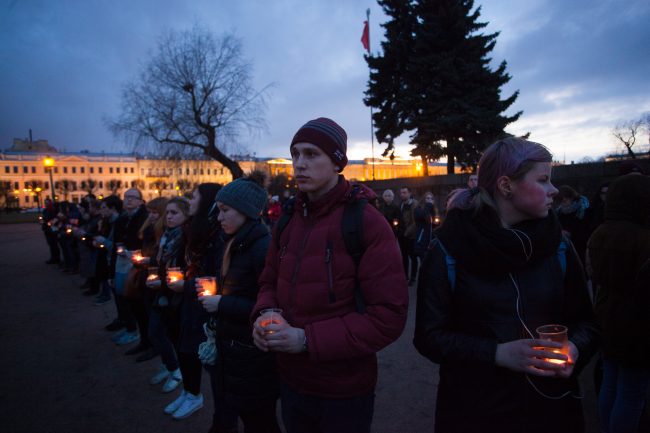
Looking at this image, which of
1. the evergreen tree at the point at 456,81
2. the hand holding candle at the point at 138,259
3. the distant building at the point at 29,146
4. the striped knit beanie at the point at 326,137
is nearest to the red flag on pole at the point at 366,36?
the evergreen tree at the point at 456,81

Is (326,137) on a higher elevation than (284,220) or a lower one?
higher

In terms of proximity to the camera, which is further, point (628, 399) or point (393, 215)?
point (393, 215)

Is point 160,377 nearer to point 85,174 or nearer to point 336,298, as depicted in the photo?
point 336,298

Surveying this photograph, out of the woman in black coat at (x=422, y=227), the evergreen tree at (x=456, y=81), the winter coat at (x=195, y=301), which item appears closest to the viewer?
the winter coat at (x=195, y=301)

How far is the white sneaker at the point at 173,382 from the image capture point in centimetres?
394

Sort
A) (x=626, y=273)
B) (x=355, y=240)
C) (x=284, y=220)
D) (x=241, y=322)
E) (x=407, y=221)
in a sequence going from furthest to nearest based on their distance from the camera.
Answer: (x=407, y=221) < (x=241, y=322) < (x=626, y=273) < (x=284, y=220) < (x=355, y=240)

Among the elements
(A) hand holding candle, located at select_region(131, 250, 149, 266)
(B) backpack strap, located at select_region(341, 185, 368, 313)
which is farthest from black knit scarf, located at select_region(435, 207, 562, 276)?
(A) hand holding candle, located at select_region(131, 250, 149, 266)

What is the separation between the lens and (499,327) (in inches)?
58.1

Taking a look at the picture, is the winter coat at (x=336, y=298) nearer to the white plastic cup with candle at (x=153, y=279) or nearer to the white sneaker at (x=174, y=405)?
the white plastic cup with candle at (x=153, y=279)

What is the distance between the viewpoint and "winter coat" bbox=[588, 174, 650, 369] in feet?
7.11

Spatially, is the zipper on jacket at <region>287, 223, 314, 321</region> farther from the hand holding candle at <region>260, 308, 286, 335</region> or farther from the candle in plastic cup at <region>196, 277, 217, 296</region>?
the candle in plastic cup at <region>196, 277, 217, 296</region>

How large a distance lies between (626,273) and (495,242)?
1.44 metres

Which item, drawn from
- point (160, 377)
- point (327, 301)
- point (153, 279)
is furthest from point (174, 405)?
point (327, 301)

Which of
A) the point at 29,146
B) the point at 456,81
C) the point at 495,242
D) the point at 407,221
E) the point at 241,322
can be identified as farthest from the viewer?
the point at 29,146
